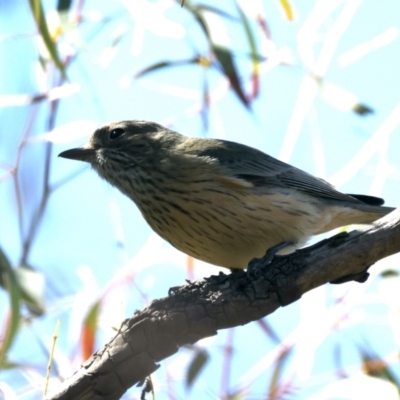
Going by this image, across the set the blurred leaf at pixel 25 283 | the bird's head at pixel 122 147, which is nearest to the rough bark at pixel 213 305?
the blurred leaf at pixel 25 283

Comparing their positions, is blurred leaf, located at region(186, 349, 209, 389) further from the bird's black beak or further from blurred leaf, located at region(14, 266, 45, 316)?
the bird's black beak

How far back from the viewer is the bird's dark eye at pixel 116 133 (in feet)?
14.5

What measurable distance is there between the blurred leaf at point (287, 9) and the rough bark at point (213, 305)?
113cm

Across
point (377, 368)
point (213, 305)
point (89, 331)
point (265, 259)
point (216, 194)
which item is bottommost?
point (377, 368)

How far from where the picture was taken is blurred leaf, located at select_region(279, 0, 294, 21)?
3.52m

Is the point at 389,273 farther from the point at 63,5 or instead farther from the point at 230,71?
the point at 63,5

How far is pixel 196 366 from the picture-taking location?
3.81 meters

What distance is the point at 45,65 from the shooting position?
4.54m

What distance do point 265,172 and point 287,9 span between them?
3.35ft

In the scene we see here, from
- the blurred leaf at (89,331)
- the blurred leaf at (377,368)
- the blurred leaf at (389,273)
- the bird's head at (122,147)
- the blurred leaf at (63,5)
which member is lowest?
the blurred leaf at (377,368)

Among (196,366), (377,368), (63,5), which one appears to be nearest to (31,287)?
(196,366)

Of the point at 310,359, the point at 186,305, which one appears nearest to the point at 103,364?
the point at 186,305

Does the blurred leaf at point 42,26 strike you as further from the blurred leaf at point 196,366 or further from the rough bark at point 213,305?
the blurred leaf at point 196,366

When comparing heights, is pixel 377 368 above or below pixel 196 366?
below
